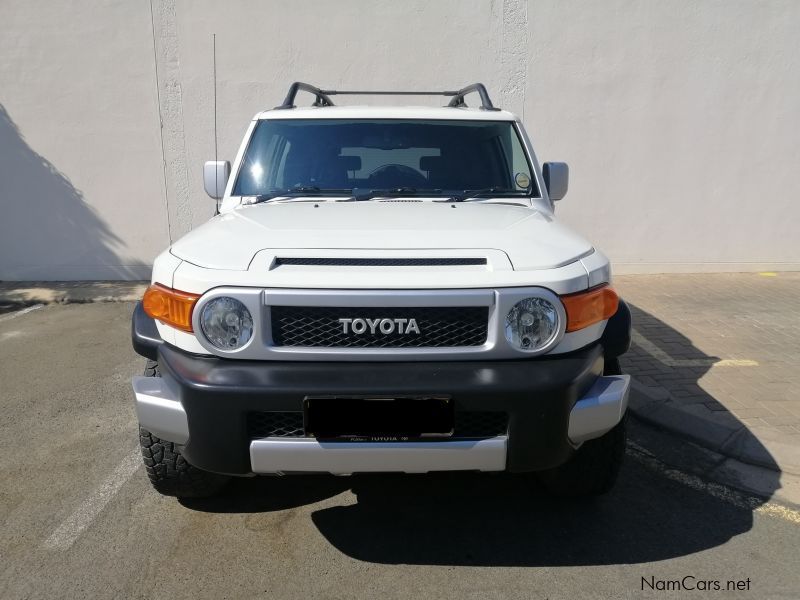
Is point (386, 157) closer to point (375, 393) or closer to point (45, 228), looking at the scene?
point (375, 393)

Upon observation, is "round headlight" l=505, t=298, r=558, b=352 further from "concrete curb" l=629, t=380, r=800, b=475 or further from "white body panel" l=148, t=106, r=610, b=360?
"concrete curb" l=629, t=380, r=800, b=475

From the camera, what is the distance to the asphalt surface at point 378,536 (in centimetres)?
254

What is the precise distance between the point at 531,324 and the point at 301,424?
0.91m

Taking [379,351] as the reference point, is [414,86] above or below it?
above

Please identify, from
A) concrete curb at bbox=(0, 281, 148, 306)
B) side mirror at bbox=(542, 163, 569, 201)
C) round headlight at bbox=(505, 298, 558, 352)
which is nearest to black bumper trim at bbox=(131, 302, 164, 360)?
round headlight at bbox=(505, 298, 558, 352)

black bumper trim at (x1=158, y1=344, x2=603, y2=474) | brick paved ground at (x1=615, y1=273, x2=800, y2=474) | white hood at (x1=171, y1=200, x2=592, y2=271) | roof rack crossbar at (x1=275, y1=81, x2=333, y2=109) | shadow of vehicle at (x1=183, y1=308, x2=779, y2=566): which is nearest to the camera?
black bumper trim at (x1=158, y1=344, x2=603, y2=474)

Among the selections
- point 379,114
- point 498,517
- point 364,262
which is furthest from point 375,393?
point 379,114

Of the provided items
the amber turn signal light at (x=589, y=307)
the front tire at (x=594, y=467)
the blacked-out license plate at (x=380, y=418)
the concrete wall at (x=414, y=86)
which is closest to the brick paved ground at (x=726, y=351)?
the concrete wall at (x=414, y=86)

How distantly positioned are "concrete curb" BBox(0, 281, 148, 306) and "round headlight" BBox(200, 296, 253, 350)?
5.47 meters

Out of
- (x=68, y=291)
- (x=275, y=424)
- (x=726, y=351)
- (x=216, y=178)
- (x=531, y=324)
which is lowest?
(x=68, y=291)

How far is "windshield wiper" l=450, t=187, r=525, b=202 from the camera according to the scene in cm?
341

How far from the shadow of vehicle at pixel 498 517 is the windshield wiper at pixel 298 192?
145cm

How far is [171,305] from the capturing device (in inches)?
97.6

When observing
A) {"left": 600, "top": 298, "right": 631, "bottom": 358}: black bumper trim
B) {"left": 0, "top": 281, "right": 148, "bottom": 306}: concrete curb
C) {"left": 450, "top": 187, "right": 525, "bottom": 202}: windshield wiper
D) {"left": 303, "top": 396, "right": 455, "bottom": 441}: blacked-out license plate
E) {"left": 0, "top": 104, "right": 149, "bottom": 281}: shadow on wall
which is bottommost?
{"left": 0, "top": 281, "right": 148, "bottom": 306}: concrete curb
